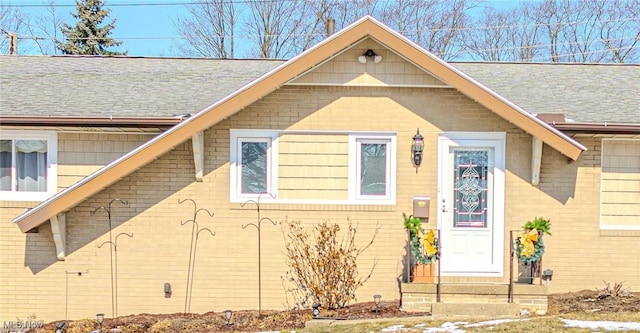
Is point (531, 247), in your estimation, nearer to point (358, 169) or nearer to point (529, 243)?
point (529, 243)

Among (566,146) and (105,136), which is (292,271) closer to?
(105,136)

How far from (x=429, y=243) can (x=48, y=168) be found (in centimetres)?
622

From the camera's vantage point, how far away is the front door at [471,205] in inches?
357

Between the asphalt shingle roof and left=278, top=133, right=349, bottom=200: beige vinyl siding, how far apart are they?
2035 millimetres

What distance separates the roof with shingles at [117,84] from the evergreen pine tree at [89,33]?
16.7m

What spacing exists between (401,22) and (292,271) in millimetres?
26411

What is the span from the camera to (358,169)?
9.12 metres

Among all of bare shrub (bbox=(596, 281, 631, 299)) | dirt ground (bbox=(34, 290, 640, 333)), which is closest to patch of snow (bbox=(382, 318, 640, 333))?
dirt ground (bbox=(34, 290, 640, 333))

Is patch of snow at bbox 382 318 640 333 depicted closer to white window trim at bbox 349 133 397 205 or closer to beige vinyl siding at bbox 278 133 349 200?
white window trim at bbox 349 133 397 205

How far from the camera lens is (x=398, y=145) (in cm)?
906

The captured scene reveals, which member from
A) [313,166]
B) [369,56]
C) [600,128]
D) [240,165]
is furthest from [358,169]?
[600,128]

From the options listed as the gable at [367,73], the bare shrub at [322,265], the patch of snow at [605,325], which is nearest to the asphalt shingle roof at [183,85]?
the gable at [367,73]

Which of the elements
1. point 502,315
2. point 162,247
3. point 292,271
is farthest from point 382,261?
point 162,247

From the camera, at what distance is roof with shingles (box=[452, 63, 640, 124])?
975 centimetres
